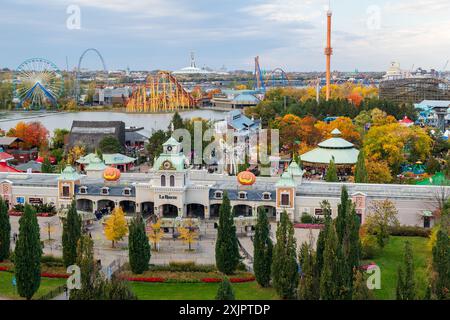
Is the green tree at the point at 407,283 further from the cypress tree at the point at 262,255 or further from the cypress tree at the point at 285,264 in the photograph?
the cypress tree at the point at 262,255

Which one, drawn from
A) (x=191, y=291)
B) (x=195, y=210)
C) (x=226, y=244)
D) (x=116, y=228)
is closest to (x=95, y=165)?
(x=195, y=210)

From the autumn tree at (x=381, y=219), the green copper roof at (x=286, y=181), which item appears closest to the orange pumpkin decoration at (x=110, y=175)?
the green copper roof at (x=286, y=181)

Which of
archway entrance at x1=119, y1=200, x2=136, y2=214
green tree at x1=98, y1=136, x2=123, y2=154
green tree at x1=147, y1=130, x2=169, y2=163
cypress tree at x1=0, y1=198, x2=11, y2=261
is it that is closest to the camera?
cypress tree at x1=0, y1=198, x2=11, y2=261

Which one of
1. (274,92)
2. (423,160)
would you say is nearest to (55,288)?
(423,160)

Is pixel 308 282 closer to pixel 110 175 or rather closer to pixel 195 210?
pixel 195 210

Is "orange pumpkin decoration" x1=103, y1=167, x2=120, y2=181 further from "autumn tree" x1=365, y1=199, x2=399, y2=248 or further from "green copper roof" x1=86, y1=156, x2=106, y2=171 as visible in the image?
"autumn tree" x1=365, y1=199, x2=399, y2=248

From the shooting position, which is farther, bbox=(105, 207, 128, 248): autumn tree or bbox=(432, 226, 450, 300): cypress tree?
bbox=(105, 207, 128, 248): autumn tree

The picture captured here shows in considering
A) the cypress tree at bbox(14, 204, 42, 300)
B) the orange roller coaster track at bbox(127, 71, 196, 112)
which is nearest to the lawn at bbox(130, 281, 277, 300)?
the cypress tree at bbox(14, 204, 42, 300)
